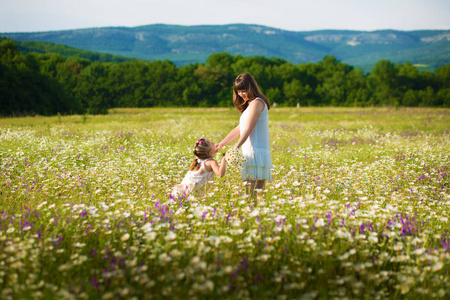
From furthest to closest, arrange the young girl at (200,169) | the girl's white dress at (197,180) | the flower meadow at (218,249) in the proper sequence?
the girl's white dress at (197,180), the young girl at (200,169), the flower meadow at (218,249)

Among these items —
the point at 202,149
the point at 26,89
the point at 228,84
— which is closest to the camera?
the point at 202,149

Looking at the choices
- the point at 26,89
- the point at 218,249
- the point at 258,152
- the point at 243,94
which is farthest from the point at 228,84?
the point at 218,249

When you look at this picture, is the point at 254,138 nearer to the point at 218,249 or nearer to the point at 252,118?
the point at 252,118

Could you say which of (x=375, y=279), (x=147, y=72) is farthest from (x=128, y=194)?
(x=147, y=72)

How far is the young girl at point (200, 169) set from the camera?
5.16 meters

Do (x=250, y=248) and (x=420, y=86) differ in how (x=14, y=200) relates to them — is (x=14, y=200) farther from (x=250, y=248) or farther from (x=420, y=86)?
(x=420, y=86)

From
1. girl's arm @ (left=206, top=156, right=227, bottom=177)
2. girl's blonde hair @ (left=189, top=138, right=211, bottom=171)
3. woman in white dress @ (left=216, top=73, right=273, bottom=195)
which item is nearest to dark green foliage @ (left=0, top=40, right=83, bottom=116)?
girl's blonde hair @ (left=189, top=138, right=211, bottom=171)

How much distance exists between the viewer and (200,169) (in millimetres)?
5309

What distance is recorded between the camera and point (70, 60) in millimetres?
91938

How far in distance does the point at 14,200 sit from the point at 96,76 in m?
86.5

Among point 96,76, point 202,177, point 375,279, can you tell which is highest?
point 96,76

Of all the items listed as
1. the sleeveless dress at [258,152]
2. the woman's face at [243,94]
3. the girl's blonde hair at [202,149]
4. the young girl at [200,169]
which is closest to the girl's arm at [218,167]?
the young girl at [200,169]

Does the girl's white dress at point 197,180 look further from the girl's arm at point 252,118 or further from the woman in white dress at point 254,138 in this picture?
the girl's arm at point 252,118

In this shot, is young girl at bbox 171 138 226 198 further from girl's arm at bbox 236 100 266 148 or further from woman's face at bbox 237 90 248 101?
woman's face at bbox 237 90 248 101
